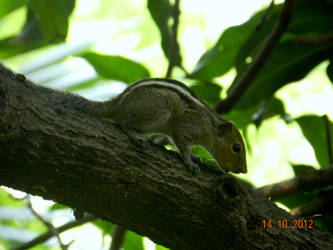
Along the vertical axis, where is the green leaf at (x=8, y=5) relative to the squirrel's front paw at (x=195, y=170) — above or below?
above

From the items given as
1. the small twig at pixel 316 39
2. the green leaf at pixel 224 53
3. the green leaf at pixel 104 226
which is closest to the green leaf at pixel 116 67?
the green leaf at pixel 224 53

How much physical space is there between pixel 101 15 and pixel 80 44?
12.8ft

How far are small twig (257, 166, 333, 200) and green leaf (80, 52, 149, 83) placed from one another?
1.84m

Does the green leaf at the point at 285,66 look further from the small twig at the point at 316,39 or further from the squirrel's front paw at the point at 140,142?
the squirrel's front paw at the point at 140,142

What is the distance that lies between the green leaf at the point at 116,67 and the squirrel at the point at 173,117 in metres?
0.66

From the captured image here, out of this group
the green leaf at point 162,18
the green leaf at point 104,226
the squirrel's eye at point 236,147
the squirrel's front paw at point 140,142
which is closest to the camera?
the squirrel's front paw at point 140,142

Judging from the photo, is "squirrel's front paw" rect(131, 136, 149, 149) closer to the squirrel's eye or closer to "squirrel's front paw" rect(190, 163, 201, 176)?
"squirrel's front paw" rect(190, 163, 201, 176)

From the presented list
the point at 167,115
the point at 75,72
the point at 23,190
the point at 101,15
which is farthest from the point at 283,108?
the point at 101,15

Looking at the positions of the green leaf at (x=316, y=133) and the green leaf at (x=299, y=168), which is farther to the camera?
the green leaf at (x=316, y=133)

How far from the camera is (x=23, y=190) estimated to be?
2.30 m

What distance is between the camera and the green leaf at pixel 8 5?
4.37 m

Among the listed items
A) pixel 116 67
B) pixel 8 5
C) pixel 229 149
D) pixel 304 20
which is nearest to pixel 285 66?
pixel 304 20

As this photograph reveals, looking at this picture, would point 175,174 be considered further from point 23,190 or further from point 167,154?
point 23,190

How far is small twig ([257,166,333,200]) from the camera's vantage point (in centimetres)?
346
